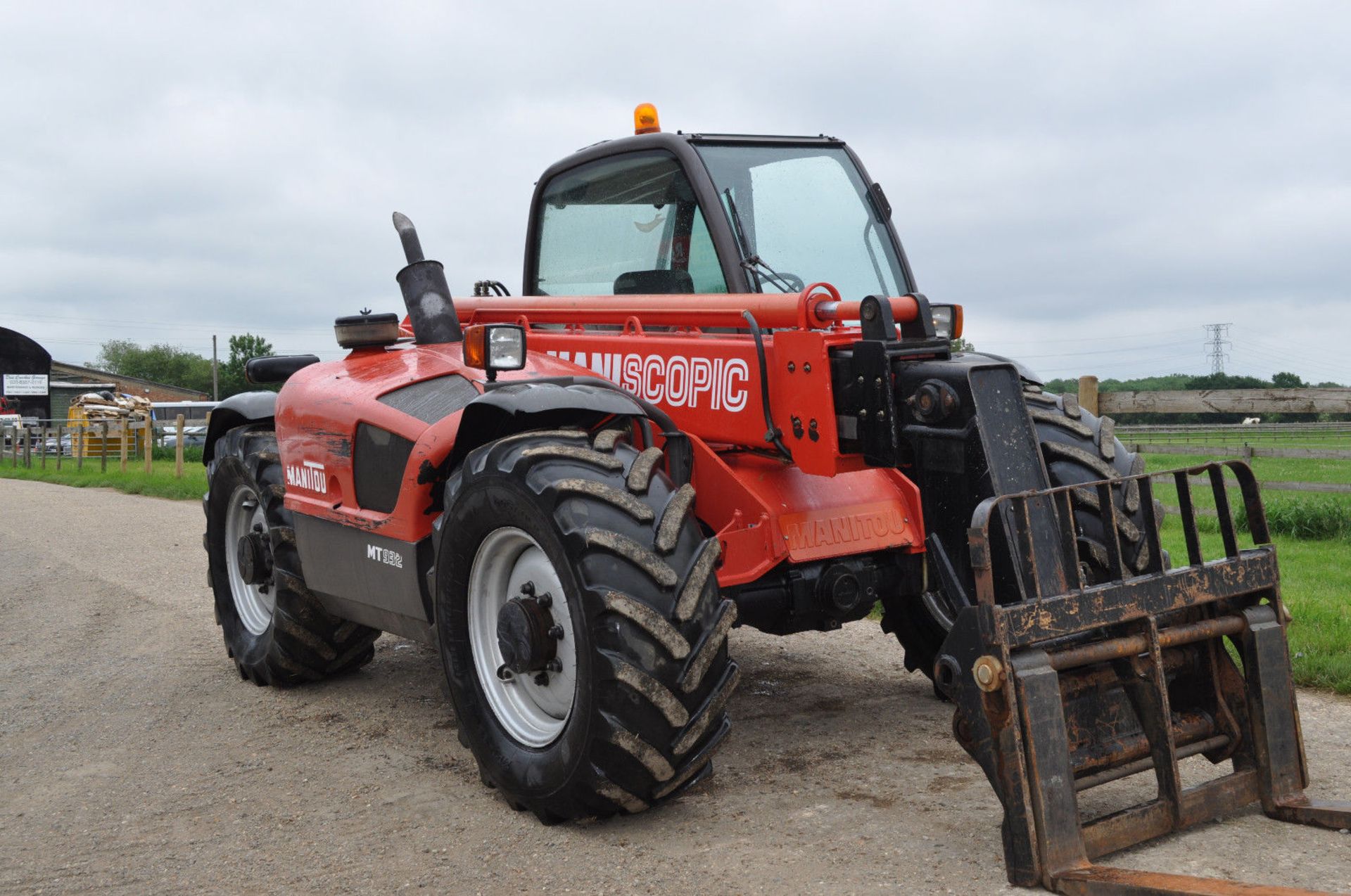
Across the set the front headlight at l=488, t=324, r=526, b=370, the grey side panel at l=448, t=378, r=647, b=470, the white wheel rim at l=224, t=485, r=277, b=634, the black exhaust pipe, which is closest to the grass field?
the grey side panel at l=448, t=378, r=647, b=470

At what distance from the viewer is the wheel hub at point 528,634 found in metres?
4.21

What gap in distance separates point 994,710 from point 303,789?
8.90 ft

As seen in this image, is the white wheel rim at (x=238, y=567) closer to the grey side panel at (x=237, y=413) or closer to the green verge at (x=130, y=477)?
the grey side panel at (x=237, y=413)

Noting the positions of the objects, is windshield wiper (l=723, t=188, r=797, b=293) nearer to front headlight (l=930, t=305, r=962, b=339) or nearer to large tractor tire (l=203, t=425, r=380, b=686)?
front headlight (l=930, t=305, r=962, b=339)

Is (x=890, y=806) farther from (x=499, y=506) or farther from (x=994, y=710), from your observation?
(x=499, y=506)

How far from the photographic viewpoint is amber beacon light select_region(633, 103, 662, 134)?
5.43 metres

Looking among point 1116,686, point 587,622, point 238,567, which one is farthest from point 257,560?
point 1116,686

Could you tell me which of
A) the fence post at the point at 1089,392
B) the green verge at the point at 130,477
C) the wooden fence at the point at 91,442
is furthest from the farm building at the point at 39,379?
the fence post at the point at 1089,392

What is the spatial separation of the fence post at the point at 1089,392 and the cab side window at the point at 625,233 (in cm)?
842

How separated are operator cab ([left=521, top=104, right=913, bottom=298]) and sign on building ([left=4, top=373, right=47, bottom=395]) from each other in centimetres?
6947

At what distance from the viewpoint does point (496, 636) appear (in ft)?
14.9

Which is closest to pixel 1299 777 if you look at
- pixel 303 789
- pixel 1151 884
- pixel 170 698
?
pixel 1151 884

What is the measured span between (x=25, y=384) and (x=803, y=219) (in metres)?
70.8

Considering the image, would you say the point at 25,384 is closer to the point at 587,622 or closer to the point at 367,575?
the point at 367,575
